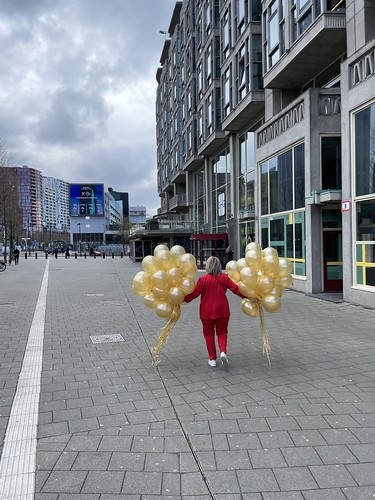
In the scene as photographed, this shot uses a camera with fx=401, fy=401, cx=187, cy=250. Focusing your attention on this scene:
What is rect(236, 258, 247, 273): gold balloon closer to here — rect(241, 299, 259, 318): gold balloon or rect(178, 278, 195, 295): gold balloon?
rect(241, 299, 259, 318): gold balloon

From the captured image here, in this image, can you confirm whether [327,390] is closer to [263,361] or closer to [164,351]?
[263,361]

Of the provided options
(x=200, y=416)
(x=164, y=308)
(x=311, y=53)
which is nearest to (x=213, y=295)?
(x=164, y=308)

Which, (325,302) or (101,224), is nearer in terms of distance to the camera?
(325,302)

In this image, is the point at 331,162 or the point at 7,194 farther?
the point at 7,194

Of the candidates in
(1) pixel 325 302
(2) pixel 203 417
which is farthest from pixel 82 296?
(2) pixel 203 417

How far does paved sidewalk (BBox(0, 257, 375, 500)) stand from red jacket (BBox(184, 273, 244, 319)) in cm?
80

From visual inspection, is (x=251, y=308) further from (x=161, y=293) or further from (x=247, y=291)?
(x=161, y=293)

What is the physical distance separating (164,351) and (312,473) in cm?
383

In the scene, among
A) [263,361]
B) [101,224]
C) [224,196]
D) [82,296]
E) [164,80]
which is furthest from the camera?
[101,224]

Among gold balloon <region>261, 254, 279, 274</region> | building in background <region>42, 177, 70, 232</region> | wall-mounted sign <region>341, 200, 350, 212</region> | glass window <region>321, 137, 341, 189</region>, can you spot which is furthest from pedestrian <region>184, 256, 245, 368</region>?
building in background <region>42, 177, 70, 232</region>

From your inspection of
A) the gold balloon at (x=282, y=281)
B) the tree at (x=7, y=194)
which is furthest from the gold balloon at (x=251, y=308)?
the tree at (x=7, y=194)

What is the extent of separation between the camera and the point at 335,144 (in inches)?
505

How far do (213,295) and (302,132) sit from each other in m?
9.60

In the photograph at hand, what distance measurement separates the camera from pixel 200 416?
4023 millimetres
